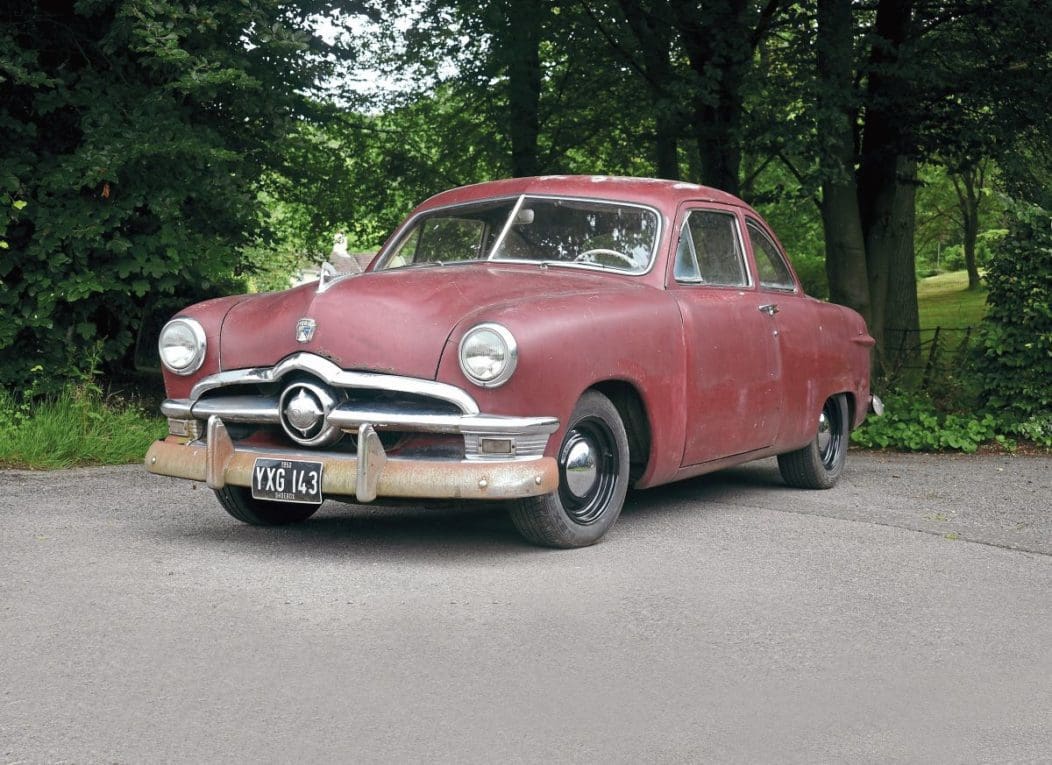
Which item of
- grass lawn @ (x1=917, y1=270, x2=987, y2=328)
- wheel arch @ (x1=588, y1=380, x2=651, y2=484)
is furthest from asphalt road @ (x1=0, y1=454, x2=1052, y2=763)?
grass lawn @ (x1=917, y1=270, x2=987, y2=328)

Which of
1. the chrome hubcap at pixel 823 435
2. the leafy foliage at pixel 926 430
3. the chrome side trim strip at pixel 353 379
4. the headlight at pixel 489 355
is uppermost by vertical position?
the headlight at pixel 489 355

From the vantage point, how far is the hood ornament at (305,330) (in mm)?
5699

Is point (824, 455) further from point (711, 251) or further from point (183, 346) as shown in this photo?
point (183, 346)

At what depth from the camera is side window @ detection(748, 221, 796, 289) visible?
781 cm

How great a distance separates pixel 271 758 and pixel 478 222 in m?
4.22

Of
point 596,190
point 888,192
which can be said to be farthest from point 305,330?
point 888,192

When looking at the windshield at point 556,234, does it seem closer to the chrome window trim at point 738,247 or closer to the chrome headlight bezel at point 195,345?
the chrome window trim at point 738,247

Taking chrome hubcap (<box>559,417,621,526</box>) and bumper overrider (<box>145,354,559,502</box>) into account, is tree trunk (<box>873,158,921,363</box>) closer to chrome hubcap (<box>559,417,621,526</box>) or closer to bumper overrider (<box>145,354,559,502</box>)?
chrome hubcap (<box>559,417,621,526</box>)

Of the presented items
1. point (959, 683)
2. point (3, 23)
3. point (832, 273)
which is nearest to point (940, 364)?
point (832, 273)

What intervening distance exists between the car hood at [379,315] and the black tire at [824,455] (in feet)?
8.12

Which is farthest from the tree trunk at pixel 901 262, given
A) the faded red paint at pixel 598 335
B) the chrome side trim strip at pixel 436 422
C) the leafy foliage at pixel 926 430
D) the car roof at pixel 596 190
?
the chrome side trim strip at pixel 436 422

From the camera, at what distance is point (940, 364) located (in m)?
15.1

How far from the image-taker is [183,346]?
6.22 meters

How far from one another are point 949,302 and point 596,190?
40440 mm
